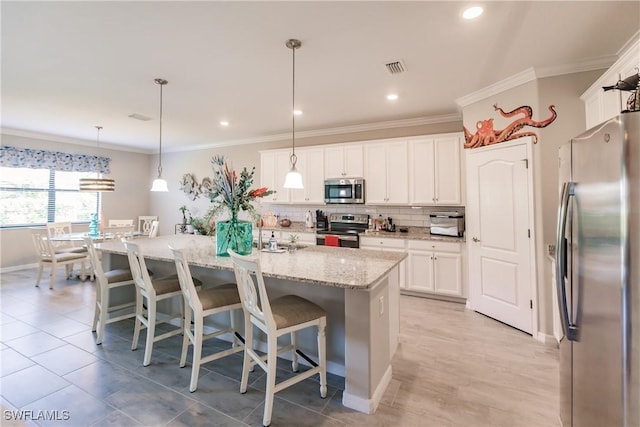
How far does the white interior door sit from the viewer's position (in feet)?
10.1

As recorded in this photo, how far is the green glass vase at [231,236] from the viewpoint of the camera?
254 centimetres

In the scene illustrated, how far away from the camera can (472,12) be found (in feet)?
A: 6.76

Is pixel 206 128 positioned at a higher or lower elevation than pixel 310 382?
higher

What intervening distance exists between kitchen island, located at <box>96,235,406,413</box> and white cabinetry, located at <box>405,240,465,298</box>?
5.36 ft

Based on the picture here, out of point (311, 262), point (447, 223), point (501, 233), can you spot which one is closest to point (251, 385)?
point (311, 262)

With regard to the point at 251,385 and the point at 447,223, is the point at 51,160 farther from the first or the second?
the point at 447,223

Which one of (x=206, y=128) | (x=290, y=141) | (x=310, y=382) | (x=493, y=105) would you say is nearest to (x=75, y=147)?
(x=206, y=128)

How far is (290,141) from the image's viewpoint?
577 centimetres

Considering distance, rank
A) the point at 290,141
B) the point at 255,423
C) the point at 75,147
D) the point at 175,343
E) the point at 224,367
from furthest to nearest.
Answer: the point at 75,147, the point at 290,141, the point at 175,343, the point at 224,367, the point at 255,423

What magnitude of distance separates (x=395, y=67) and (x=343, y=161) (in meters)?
2.14

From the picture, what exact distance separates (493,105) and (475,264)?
188cm

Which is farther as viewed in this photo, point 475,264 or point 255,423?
point 475,264

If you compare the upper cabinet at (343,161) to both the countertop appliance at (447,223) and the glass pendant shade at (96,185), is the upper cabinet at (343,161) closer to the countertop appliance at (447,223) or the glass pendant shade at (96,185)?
the countertop appliance at (447,223)

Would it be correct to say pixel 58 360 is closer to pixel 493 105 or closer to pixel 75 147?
pixel 493 105
